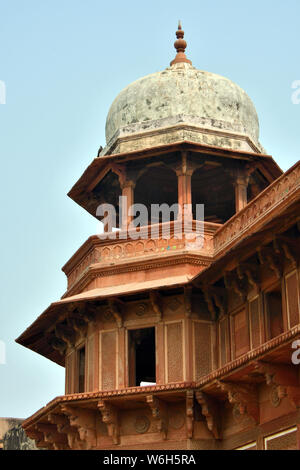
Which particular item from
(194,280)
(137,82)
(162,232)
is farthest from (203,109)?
(194,280)

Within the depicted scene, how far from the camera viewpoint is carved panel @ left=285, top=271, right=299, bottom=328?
1842cm

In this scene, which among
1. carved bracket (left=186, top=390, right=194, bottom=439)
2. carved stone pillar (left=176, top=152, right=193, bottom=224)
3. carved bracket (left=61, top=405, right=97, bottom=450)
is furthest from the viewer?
carved stone pillar (left=176, top=152, right=193, bottom=224)

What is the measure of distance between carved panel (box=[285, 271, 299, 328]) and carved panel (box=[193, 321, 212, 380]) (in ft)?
9.19

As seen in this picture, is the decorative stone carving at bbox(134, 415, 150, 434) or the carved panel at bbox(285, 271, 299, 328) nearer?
the carved panel at bbox(285, 271, 299, 328)

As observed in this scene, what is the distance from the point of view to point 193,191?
85.8 feet

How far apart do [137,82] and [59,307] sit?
19.5 feet

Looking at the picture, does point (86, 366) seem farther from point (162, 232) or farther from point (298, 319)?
point (298, 319)

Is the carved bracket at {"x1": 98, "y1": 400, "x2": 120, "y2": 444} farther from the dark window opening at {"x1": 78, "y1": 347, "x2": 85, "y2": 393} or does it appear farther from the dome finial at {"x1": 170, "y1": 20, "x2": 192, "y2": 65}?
the dome finial at {"x1": 170, "y1": 20, "x2": 192, "y2": 65}

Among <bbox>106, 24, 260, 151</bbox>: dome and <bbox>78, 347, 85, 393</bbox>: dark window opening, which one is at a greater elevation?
<bbox>106, 24, 260, 151</bbox>: dome

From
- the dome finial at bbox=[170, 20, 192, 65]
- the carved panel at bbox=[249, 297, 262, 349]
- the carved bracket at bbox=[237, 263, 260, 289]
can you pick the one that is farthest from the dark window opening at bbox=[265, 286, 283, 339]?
the dome finial at bbox=[170, 20, 192, 65]

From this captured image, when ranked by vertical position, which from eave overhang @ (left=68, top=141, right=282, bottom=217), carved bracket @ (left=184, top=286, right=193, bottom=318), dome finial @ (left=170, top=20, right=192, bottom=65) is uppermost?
dome finial @ (left=170, top=20, right=192, bottom=65)

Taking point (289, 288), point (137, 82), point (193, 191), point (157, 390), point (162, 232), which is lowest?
point (157, 390)

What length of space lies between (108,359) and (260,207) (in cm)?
423

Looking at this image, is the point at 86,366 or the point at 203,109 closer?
the point at 86,366
